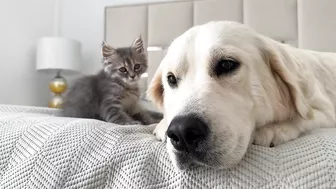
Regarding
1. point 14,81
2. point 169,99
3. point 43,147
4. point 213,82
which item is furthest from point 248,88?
point 14,81

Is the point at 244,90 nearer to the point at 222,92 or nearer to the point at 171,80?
the point at 222,92

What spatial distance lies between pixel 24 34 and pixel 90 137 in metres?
3.35

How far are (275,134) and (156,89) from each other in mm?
576

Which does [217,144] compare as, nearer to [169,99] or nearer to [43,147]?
[169,99]

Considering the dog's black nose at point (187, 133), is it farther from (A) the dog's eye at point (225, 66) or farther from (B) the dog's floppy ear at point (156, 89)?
(B) the dog's floppy ear at point (156, 89)

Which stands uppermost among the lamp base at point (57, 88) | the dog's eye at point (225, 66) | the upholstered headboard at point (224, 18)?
the upholstered headboard at point (224, 18)

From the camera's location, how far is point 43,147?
3.38 feet

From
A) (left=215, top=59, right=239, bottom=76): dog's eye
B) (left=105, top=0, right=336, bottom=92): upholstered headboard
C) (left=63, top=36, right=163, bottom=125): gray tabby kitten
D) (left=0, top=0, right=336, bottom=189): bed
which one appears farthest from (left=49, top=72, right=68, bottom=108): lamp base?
(left=215, top=59, right=239, bottom=76): dog's eye

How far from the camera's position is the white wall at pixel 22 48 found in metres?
3.73

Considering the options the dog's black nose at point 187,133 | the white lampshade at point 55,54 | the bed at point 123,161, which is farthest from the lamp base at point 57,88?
the dog's black nose at point 187,133

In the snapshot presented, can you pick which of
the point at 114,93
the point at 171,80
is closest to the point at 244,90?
the point at 171,80

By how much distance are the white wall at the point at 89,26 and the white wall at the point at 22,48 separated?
302mm

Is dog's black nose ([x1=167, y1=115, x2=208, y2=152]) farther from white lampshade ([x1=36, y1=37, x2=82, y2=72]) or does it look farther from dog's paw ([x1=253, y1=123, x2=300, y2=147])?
white lampshade ([x1=36, y1=37, x2=82, y2=72])

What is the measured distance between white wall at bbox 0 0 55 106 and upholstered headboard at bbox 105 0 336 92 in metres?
0.99
